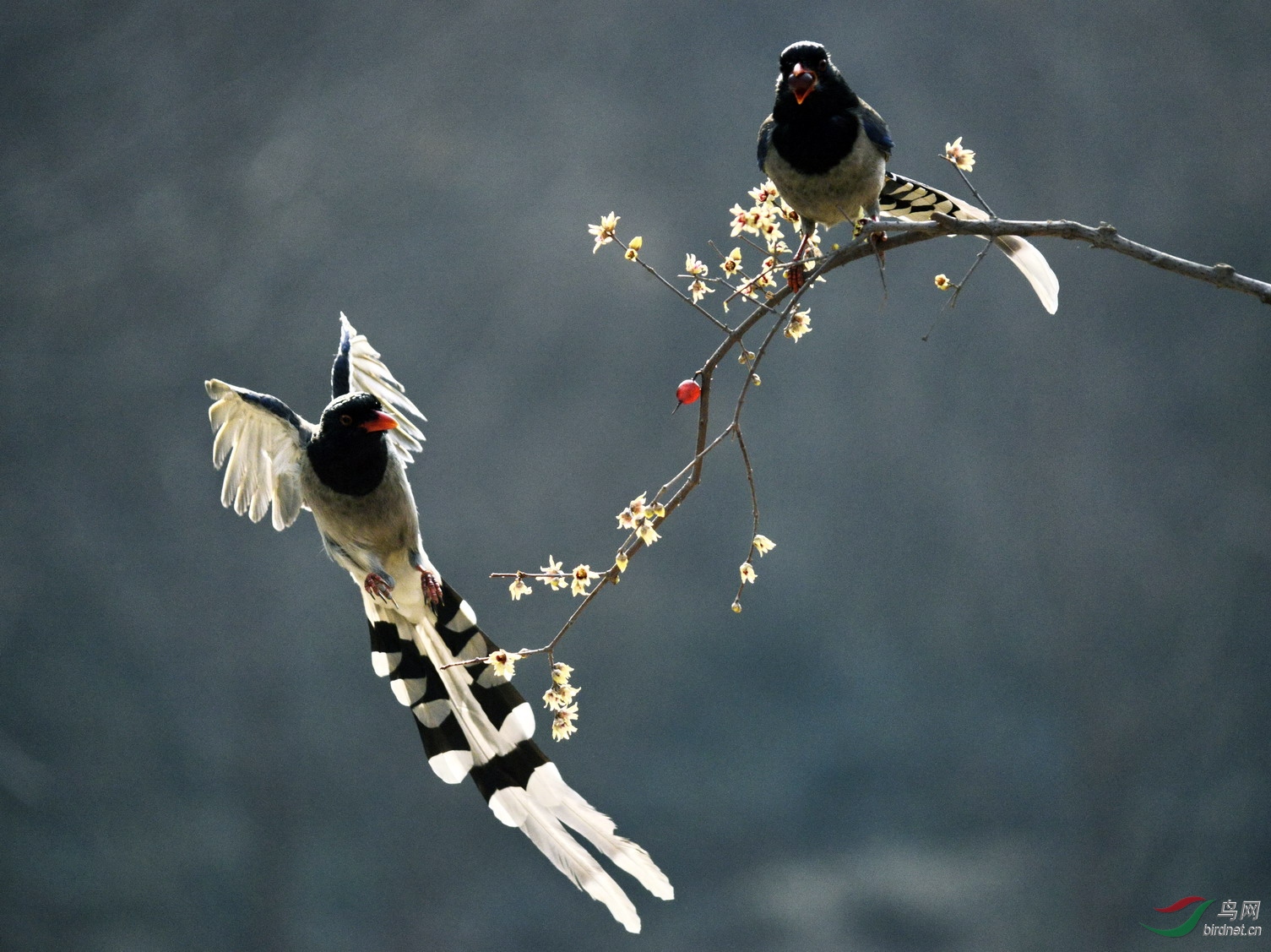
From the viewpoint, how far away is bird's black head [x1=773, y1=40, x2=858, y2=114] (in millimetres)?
1641

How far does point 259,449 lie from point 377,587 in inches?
13.8

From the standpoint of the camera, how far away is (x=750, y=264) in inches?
177

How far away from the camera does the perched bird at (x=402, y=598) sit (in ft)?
6.05

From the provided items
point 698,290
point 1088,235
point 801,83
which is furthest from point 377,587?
point 1088,235

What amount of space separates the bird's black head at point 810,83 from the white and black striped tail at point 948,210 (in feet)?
0.72

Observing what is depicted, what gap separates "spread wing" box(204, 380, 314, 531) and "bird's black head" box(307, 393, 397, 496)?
0.34 ft

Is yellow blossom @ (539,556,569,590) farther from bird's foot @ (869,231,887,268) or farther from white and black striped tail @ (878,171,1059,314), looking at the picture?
white and black striped tail @ (878,171,1059,314)

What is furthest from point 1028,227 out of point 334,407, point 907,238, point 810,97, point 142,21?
point 142,21

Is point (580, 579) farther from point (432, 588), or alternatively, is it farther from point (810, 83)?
point (810, 83)

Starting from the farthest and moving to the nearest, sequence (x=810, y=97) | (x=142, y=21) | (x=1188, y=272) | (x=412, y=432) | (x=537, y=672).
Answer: (x=142, y=21) → (x=537, y=672) → (x=412, y=432) → (x=810, y=97) → (x=1188, y=272)

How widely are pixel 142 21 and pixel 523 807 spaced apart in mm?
3717

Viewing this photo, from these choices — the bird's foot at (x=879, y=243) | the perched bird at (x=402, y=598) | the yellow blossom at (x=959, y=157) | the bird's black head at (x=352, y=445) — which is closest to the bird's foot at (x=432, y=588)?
the perched bird at (x=402, y=598)

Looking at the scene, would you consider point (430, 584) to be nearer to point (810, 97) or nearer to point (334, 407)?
point (334, 407)

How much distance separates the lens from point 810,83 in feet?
5.37
